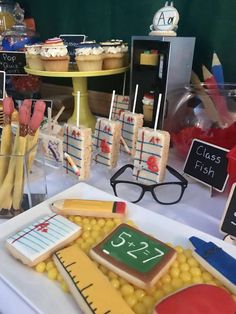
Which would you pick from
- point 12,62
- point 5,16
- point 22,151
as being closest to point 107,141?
point 22,151

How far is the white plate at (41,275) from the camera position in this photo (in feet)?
1.19

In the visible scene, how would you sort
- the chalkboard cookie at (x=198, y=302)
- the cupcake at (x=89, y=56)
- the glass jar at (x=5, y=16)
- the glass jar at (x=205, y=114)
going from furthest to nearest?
the glass jar at (x=5, y=16)
the cupcake at (x=89, y=56)
the glass jar at (x=205, y=114)
the chalkboard cookie at (x=198, y=302)

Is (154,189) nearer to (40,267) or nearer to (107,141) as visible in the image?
(107,141)

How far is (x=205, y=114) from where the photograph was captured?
2.56 ft

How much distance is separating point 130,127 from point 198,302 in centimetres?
51

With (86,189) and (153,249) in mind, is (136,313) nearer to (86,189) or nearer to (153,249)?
(153,249)

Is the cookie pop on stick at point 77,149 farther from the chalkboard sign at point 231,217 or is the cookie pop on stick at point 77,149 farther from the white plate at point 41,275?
the chalkboard sign at point 231,217

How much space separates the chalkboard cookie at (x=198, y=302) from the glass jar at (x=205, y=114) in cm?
42

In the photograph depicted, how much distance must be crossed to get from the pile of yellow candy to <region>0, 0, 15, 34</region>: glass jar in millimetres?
1078

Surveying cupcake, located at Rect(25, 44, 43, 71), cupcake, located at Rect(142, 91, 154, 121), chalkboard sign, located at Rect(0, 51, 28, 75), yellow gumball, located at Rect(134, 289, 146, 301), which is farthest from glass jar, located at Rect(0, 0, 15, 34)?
yellow gumball, located at Rect(134, 289, 146, 301)

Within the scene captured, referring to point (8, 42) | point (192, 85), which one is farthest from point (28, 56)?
point (192, 85)

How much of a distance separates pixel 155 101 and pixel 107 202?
16.7 inches

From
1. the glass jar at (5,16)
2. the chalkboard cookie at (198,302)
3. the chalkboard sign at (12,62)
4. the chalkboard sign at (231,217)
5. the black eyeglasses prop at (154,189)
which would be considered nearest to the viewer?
the chalkboard cookie at (198,302)

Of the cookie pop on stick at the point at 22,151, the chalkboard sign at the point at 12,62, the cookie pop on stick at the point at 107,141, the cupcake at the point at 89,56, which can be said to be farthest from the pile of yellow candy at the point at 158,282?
the chalkboard sign at the point at 12,62
